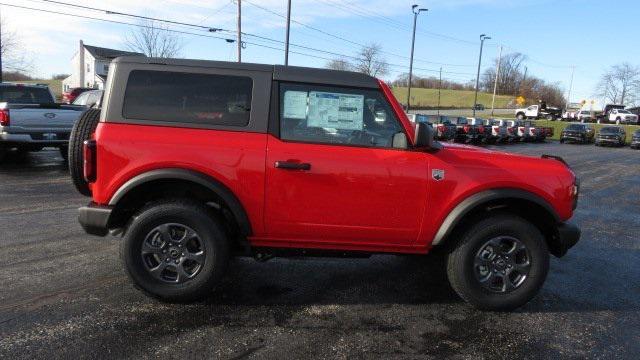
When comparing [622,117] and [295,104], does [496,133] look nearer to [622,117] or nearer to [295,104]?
[295,104]

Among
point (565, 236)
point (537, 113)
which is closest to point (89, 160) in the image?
point (565, 236)

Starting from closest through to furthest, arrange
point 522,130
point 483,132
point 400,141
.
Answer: point 400,141, point 483,132, point 522,130

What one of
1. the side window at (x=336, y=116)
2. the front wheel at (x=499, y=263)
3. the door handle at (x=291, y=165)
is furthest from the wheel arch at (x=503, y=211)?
the door handle at (x=291, y=165)

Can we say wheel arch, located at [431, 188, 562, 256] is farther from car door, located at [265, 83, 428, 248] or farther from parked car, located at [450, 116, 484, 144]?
parked car, located at [450, 116, 484, 144]

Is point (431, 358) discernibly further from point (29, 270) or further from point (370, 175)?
point (29, 270)

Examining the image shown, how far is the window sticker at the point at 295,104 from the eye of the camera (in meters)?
3.79

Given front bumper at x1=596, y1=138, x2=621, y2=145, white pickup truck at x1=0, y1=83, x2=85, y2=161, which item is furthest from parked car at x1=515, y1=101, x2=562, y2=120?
white pickup truck at x1=0, y1=83, x2=85, y2=161

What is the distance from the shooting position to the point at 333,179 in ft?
12.2

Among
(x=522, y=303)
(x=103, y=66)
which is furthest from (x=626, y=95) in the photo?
(x=522, y=303)

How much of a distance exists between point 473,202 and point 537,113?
64650 mm

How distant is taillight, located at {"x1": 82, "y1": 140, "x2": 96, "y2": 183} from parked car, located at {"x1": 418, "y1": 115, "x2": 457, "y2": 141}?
22.0m

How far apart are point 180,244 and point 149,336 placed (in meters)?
0.74

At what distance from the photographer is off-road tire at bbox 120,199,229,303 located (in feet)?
12.2

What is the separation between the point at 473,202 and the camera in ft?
12.5
